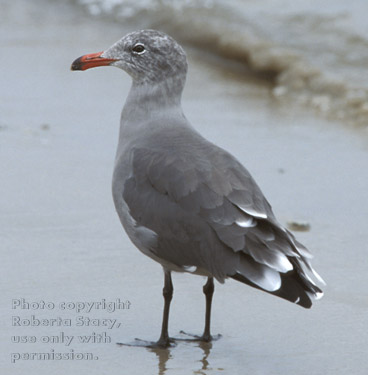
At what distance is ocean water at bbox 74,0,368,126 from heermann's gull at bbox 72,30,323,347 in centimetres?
396

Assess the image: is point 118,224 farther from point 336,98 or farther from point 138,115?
point 336,98

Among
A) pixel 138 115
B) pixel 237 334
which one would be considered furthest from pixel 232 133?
pixel 237 334

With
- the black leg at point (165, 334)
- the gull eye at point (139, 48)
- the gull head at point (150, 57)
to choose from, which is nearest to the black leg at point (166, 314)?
the black leg at point (165, 334)

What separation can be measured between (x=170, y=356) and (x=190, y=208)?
68cm

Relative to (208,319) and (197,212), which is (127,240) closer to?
(208,319)

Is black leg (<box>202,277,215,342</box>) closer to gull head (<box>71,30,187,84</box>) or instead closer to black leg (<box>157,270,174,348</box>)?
black leg (<box>157,270,174,348</box>)

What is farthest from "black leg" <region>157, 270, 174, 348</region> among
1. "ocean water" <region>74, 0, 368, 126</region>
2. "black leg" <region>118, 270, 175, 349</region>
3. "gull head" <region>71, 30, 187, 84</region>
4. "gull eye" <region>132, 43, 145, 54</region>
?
"ocean water" <region>74, 0, 368, 126</region>

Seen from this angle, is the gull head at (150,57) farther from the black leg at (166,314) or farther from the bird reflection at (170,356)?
the bird reflection at (170,356)

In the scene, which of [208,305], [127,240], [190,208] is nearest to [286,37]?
[127,240]

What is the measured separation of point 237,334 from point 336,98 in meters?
5.02

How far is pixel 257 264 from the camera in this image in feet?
12.9

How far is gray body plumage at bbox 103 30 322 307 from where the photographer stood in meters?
3.92

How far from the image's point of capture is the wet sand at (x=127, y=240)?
4.21 m

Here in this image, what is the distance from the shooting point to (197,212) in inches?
162
